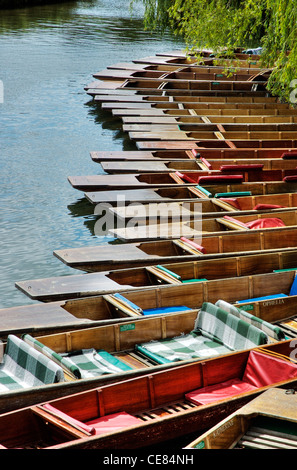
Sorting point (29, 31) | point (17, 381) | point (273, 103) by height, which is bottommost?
point (17, 381)

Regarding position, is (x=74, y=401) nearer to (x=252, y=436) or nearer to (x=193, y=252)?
(x=252, y=436)

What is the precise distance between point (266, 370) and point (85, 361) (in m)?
1.37

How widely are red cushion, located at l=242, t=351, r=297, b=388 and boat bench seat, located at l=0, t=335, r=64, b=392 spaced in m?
1.42

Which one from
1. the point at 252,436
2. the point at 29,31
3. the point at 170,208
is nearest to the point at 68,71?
the point at 29,31

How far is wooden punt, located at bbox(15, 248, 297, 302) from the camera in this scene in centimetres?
643

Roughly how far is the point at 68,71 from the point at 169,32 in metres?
9.47

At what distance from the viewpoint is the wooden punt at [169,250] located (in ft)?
23.5

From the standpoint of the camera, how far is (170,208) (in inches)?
339

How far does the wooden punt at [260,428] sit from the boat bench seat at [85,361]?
1.21 metres

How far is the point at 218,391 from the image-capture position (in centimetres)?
498

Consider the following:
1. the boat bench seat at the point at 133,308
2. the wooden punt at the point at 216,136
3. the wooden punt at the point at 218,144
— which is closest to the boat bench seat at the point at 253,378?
the boat bench seat at the point at 133,308

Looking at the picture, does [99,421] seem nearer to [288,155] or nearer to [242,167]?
[242,167]

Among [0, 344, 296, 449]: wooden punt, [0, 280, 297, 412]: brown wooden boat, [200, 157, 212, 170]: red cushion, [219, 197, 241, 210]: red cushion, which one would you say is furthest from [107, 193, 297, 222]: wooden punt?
[0, 344, 296, 449]: wooden punt

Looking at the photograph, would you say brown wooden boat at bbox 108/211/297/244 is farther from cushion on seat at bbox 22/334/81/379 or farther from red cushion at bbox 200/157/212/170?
cushion on seat at bbox 22/334/81/379
